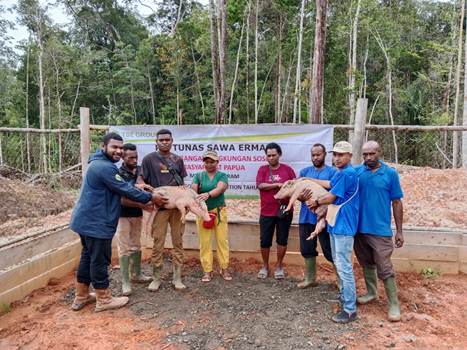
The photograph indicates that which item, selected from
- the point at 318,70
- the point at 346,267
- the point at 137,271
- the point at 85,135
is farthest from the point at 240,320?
the point at 318,70

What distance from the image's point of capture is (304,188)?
371cm

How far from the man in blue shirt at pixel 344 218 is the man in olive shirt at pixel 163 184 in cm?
167

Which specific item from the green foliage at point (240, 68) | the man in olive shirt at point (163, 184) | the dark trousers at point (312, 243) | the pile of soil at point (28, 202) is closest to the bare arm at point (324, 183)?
the dark trousers at point (312, 243)

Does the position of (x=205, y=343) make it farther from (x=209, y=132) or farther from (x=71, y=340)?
(x=209, y=132)

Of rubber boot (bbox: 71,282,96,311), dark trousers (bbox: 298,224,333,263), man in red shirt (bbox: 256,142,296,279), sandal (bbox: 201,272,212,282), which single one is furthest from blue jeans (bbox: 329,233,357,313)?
rubber boot (bbox: 71,282,96,311)

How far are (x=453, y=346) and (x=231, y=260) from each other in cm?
268

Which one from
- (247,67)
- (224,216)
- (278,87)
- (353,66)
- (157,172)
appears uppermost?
(247,67)

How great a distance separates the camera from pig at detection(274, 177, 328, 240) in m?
3.62

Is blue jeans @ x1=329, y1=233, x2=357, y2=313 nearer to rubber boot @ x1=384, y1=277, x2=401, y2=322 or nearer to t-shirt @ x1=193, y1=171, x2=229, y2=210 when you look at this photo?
rubber boot @ x1=384, y1=277, x2=401, y2=322

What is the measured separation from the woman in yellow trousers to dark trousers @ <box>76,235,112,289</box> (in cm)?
115

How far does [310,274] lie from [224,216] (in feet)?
3.90

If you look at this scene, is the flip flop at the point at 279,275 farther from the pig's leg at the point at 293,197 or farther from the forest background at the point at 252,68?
the forest background at the point at 252,68

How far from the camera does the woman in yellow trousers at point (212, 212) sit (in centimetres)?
425

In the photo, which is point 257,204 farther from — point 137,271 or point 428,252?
point 428,252
